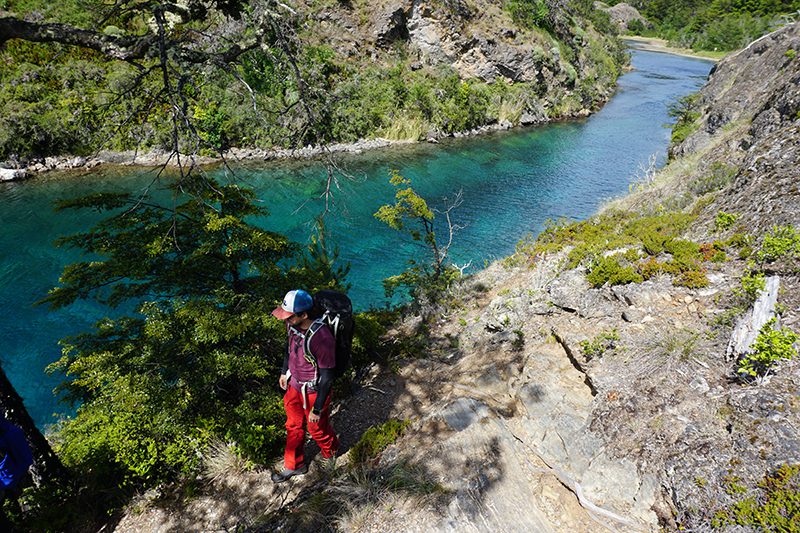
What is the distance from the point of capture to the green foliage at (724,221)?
684cm

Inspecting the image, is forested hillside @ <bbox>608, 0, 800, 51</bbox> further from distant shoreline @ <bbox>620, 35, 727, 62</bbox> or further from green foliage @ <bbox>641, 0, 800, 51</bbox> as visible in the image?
distant shoreline @ <bbox>620, 35, 727, 62</bbox>

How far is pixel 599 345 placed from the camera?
5.17 meters

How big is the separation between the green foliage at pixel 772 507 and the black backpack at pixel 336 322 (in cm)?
325

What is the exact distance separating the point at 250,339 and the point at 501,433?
330 cm

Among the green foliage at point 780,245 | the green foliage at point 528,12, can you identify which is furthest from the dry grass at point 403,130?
the green foliage at point 780,245

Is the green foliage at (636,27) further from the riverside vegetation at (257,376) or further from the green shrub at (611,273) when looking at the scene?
the green shrub at (611,273)

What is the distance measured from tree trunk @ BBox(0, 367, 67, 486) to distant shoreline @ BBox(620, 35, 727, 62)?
268 ft

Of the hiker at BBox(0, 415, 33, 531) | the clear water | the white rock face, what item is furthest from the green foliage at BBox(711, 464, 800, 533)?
the white rock face

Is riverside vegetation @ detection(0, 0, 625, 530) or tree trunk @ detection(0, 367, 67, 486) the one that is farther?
tree trunk @ detection(0, 367, 67, 486)

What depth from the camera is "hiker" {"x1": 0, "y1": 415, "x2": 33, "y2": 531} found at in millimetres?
3230

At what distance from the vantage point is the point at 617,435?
393 centimetres

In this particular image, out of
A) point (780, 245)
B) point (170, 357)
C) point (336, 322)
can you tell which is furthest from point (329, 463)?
point (780, 245)

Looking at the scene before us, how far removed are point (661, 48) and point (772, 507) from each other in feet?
333

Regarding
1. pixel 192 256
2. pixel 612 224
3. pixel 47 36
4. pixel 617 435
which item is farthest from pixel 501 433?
pixel 612 224
